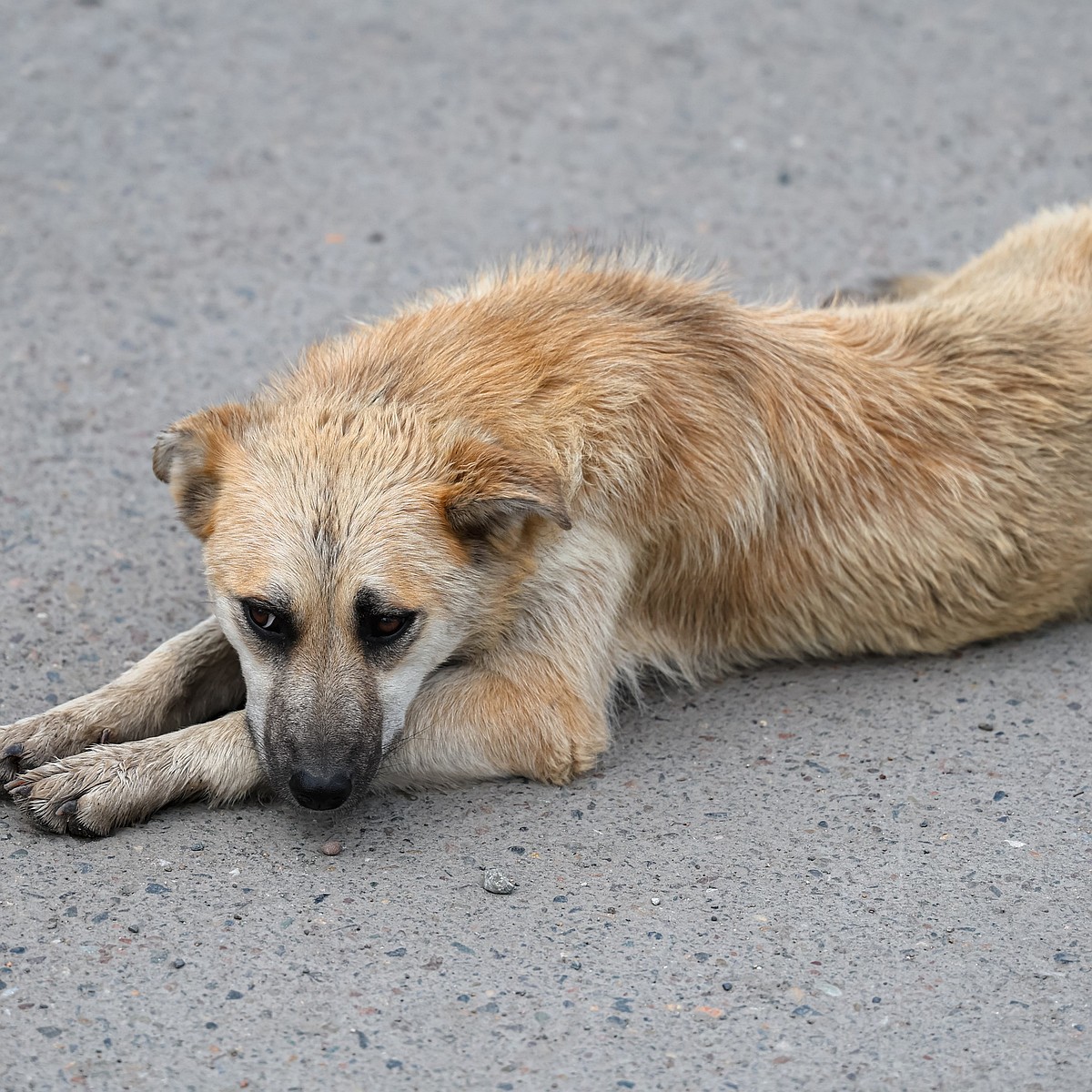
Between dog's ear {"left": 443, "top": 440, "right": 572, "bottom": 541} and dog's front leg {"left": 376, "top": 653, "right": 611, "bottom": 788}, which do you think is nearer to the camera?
dog's ear {"left": 443, "top": 440, "right": 572, "bottom": 541}

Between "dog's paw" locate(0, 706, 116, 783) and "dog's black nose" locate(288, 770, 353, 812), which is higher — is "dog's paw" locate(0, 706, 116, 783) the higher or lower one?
the lower one

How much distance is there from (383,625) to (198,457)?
0.85m

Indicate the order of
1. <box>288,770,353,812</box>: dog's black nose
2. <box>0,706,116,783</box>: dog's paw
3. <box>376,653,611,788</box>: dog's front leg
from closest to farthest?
→ <box>288,770,353,812</box>: dog's black nose, <box>0,706,116,783</box>: dog's paw, <box>376,653,611,788</box>: dog's front leg

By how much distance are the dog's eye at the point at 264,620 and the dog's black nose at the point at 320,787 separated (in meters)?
0.42

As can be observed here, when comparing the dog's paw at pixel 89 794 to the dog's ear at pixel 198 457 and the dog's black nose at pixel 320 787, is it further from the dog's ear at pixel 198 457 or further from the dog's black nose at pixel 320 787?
the dog's ear at pixel 198 457

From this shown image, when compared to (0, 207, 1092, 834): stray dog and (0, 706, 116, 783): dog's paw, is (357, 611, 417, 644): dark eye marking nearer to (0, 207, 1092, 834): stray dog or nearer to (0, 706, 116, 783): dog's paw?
(0, 207, 1092, 834): stray dog

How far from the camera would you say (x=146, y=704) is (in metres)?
4.63

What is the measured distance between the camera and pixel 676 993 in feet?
12.3

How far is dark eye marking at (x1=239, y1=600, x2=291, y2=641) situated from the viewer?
411cm

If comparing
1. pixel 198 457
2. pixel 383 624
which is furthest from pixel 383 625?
pixel 198 457

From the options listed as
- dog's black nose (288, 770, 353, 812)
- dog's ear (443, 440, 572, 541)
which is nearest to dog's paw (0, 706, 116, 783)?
dog's black nose (288, 770, 353, 812)

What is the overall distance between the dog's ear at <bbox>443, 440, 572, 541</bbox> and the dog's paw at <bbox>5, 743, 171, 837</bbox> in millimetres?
1232

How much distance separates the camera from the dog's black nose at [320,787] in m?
4.08

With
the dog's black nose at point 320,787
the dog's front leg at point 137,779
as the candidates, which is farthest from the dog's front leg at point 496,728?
the dog's front leg at point 137,779
